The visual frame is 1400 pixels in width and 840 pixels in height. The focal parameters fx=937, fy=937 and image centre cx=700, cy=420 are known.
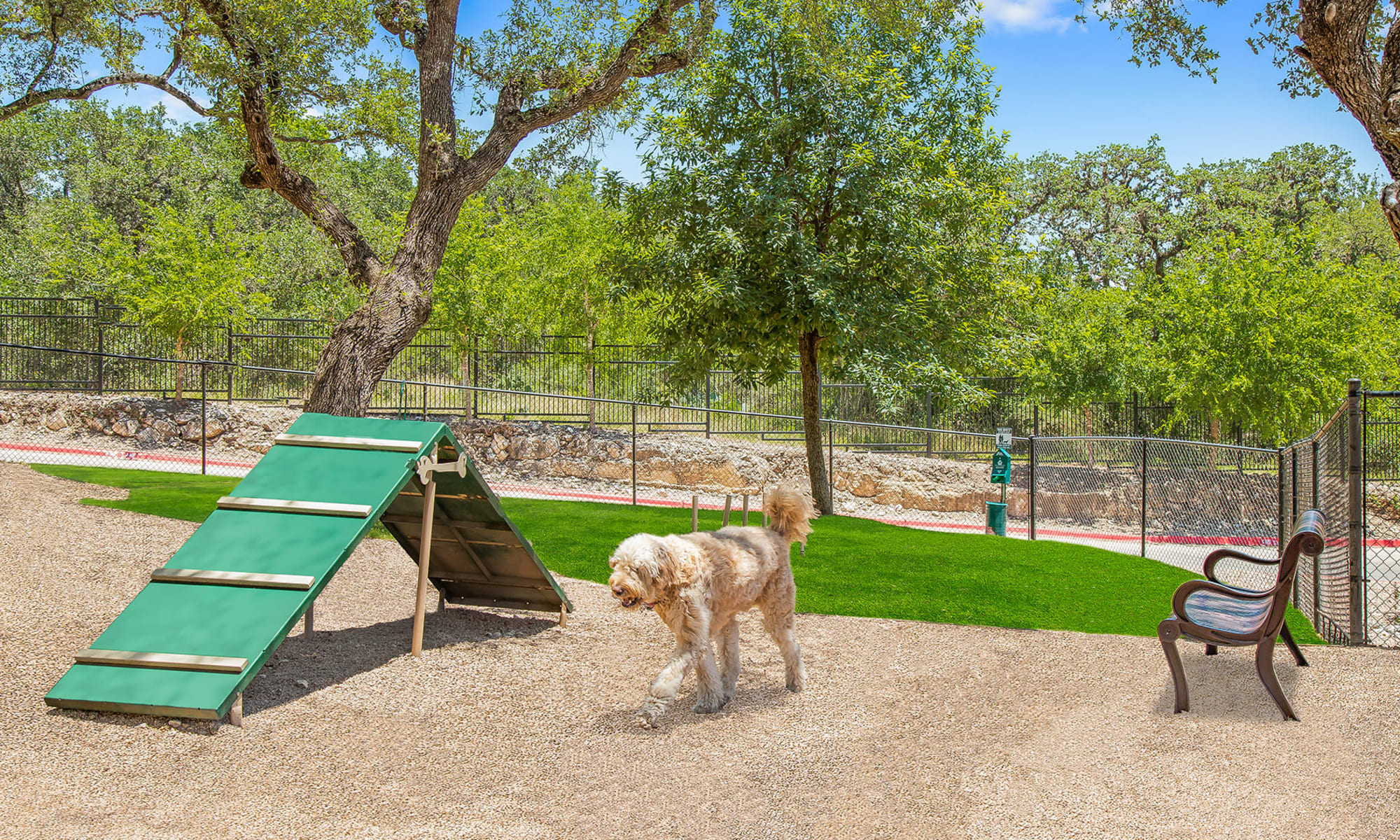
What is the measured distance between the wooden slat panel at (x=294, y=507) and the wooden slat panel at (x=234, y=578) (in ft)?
1.64

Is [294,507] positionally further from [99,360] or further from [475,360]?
[99,360]

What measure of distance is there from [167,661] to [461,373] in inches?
840

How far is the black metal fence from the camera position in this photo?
24719mm

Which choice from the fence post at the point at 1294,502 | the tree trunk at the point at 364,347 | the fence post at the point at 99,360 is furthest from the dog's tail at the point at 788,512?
the fence post at the point at 99,360

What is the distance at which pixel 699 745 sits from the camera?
16.5 feet

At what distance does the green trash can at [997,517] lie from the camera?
52.0 feet

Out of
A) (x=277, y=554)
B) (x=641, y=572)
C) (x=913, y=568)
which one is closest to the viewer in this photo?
(x=641, y=572)

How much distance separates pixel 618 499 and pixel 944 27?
1085 centimetres

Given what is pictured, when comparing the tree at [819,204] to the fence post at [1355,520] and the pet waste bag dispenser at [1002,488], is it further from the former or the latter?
the fence post at [1355,520]

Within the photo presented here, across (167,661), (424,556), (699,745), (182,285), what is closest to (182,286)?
(182,285)

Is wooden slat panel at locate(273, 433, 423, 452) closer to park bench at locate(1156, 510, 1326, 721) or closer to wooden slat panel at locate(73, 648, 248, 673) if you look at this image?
wooden slat panel at locate(73, 648, 248, 673)

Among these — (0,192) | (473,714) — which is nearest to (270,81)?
(473,714)

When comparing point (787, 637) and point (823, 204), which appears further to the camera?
point (823, 204)

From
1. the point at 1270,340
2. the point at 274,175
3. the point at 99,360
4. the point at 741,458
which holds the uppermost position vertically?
the point at 274,175
